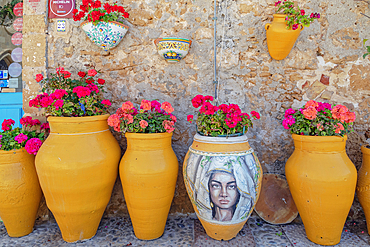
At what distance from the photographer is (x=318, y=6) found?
6.91ft

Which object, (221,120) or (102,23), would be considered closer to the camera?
(221,120)

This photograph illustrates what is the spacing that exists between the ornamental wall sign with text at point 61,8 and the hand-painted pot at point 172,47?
915mm

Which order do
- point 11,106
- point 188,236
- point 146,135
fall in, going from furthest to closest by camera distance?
point 11,106, point 188,236, point 146,135

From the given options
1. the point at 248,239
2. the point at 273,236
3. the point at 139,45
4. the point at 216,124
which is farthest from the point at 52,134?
the point at 273,236

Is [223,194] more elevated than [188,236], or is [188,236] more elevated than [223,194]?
[223,194]

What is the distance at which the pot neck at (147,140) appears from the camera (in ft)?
5.63

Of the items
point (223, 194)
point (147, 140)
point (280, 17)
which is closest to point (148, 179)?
point (147, 140)

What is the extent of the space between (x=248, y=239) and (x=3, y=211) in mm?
1991

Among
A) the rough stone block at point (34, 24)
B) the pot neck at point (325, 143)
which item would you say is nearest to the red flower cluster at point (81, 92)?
the rough stone block at point (34, 24)

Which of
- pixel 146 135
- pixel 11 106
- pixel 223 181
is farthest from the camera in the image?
pixel 11 106

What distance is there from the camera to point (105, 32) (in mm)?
2016

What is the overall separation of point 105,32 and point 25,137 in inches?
44.6

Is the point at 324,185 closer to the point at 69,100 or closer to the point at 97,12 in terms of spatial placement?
the point at 69,100

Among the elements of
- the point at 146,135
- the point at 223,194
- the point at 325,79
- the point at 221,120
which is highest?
the point at 325,79
